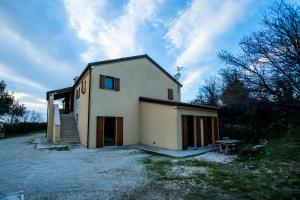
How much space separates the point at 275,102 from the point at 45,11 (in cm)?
1169

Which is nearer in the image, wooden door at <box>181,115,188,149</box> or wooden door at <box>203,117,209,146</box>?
wooden door at <box>181,115,188,149</box>

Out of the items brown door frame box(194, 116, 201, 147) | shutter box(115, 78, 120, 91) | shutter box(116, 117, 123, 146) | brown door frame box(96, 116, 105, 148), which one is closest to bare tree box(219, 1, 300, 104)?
brown door frame box(194, 116, 201, 147)

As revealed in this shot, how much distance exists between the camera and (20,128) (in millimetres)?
26438

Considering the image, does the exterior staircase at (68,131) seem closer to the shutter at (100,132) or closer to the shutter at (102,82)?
the shutter at (100,132)

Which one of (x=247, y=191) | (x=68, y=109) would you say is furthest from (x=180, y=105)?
(x=68, y=109)

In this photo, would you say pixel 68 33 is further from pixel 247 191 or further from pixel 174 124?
pixel 247 191

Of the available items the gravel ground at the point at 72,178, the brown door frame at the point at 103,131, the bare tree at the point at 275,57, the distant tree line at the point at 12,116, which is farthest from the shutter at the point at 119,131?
the distant tree line at the point at 12,116

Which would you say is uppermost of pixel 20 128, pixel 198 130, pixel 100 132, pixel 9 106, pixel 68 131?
pixel 9 106

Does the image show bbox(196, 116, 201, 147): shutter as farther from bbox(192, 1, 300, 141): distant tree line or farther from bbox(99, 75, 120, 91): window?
bbox(99, 75, 120, 91): window

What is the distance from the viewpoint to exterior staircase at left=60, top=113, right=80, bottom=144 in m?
14.2

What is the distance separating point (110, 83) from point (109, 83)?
0.08 meters

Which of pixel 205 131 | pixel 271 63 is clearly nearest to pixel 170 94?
pixel 205 131

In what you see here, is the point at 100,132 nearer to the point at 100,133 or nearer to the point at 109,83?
the point at 100,133

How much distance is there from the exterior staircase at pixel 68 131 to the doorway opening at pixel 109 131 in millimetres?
2711
